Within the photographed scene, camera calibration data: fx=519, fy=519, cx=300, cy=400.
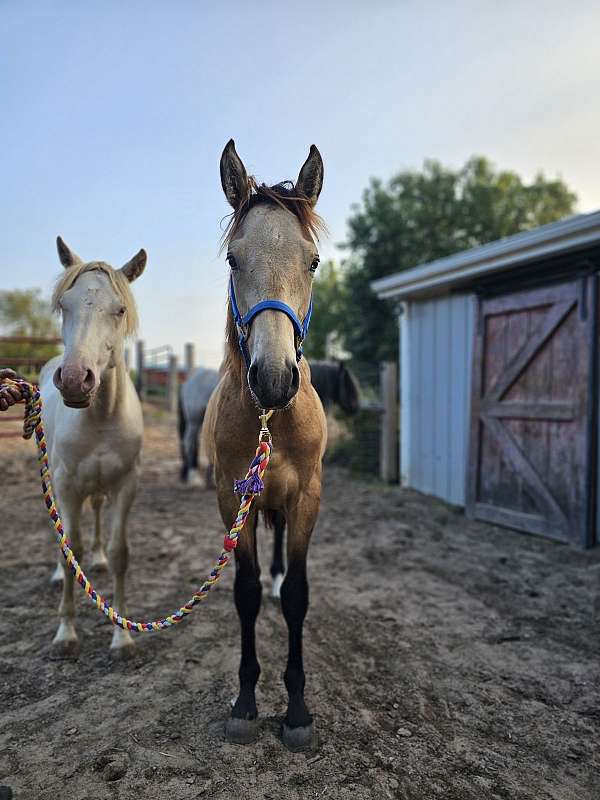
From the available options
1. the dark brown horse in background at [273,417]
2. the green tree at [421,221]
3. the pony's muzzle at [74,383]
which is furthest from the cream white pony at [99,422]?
the green tree at [421,221]

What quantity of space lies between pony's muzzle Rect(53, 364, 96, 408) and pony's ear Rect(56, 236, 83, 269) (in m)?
0.99

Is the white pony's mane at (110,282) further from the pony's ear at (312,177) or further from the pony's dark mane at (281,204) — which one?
the pony's ear at (312,177)

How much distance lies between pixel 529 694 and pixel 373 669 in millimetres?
704

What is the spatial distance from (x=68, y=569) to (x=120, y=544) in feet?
0.92

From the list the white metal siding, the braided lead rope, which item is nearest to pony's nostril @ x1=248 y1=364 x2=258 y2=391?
the braided lead rope

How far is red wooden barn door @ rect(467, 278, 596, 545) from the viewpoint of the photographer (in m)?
4.50

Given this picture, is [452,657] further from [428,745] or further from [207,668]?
[207,668]

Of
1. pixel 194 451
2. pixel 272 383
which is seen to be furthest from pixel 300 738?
pixel 194 451

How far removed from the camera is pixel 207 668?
251 cm

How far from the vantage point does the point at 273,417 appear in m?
2.04

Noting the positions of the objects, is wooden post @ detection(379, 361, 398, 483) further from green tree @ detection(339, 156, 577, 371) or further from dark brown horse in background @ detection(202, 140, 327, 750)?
green tree @ detection(339, 156, 577, 371)

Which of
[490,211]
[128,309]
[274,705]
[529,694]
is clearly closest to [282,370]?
[128,309]

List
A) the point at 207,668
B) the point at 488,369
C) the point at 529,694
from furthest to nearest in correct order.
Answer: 1. the point at 488,369
2. the point at 207,668
3. the point at 529,694

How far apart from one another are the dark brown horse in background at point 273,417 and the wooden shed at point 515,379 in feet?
10.7
